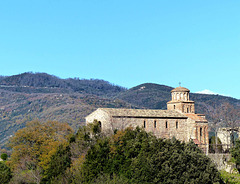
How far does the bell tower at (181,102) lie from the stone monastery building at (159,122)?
0.79 meters

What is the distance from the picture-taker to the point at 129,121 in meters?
46.7

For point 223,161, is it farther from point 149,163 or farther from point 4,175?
point 4,175

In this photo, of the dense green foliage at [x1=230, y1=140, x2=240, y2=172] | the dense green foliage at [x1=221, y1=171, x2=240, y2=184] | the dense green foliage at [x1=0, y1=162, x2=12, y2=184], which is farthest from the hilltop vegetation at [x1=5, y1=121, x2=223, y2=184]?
the dense green foliage at [x1=230, y1=140, x2=240, y2=172]

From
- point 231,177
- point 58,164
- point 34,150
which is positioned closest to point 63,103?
point 34,150

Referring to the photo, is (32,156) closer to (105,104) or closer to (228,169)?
(228,169)

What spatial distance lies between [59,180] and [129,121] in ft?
43.1

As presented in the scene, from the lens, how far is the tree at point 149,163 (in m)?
33.4

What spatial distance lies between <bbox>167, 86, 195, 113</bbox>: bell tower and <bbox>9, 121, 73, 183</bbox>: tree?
15.7 m

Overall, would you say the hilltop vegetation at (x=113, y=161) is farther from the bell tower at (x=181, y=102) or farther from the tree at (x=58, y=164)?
the bell tower at (x=181, y=102)

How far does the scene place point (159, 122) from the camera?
158 ft

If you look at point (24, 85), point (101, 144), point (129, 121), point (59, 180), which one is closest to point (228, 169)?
point (129, 121)

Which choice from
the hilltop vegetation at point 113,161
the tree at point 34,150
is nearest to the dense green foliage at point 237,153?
the hilltop vegetation at point 113,161

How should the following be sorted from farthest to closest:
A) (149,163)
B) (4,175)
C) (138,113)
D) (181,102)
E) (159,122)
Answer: (181,102)
(159,122)
(138,113)
(4,175)
(149,163)

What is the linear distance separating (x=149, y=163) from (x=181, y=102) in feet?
66.0
